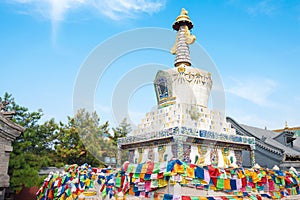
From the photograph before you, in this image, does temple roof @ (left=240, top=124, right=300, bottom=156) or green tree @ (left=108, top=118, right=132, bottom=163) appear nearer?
temple roof @ (left=240, top=124, right=300, bottom=156)

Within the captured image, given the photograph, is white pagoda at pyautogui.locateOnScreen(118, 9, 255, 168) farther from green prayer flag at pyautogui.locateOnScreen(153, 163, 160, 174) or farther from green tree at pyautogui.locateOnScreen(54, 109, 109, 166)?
green tree at pyautogui.locateOnScreen(54, 109, 109, 166)

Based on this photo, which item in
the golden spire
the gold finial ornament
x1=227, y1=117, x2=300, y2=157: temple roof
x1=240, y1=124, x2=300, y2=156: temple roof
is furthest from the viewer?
x1=240, y1=124, x2=300, y2=156: temple roof

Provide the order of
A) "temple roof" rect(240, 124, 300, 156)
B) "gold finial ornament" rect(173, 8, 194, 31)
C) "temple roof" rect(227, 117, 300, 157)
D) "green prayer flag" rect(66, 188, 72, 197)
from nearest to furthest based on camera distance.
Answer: "green prayer flag" rect(66, 188, 72, 197), "gold finial ornament" rect(173, 8, 194, 31), "temple roof" rect(227, 117, 300, 157), "temple roof" rect(240, 124, 300, 156)

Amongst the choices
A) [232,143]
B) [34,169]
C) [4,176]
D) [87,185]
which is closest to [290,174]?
[232,143]

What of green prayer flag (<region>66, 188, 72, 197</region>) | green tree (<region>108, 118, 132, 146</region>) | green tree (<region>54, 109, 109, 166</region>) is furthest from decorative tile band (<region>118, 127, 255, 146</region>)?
green tree (<region>108, 118, 132, 146</region>)

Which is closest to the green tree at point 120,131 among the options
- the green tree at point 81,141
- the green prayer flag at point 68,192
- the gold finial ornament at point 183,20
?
the green tree at point 81,141

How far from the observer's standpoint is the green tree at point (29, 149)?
16.5 m

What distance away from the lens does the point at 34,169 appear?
17703 millimetres

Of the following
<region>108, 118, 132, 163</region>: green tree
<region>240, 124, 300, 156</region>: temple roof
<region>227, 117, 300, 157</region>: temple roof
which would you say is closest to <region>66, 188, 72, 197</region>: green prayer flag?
<region>108, 118, 132, 163</region>: green tree

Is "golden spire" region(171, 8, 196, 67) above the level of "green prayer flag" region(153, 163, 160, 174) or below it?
above

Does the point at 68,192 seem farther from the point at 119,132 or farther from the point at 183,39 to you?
the point at 119,132

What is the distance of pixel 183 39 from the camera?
63.9 feet

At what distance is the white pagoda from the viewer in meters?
14.5

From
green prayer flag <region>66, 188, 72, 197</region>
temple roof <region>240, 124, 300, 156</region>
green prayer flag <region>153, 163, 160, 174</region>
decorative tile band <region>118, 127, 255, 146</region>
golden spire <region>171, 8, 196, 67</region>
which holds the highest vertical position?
golden spire <region>171, 8, 196, 67</region>
